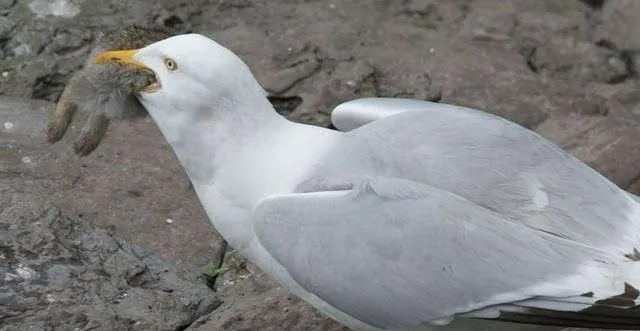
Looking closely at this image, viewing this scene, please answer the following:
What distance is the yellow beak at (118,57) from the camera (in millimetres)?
3111

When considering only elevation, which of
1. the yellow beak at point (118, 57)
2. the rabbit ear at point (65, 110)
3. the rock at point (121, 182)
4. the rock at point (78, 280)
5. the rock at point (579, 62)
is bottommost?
the rock at point (121, 182)

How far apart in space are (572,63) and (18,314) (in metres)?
2.47

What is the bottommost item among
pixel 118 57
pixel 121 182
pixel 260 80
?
pixel 121 182

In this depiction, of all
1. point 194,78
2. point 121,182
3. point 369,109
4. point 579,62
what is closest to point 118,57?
point 194,78

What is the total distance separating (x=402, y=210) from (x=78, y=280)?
1.13m

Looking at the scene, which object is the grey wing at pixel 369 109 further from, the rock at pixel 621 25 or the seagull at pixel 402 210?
the rock at pixel 621 25

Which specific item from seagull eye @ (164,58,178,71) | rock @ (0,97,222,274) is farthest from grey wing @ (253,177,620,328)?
rock @ (0,97,222,274)

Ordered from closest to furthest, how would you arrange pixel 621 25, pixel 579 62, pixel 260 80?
pixel 260 80 < pixel 579 62 < pixel 621 25

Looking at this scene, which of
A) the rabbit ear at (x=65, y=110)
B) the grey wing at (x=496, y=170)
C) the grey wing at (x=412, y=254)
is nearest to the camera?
the grey wing at (x=412, y=254)

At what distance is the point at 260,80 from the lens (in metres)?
4.65

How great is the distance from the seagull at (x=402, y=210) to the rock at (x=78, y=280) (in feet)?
1.66

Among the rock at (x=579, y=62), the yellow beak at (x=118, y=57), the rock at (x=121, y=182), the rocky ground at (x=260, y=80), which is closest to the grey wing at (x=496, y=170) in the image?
the yellow beak at (x=118, y=57)

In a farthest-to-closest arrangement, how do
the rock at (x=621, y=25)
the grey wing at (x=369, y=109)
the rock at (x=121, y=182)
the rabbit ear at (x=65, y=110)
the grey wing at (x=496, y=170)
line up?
the rock at (x=621, y=25) < the rock at (x=121, y=182) < the grey wing at (x=369, y=109) < the rabbit ear at (x=65, y=110) < the grey wing at (x=496, y=170)

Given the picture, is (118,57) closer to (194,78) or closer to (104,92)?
(104,92)
